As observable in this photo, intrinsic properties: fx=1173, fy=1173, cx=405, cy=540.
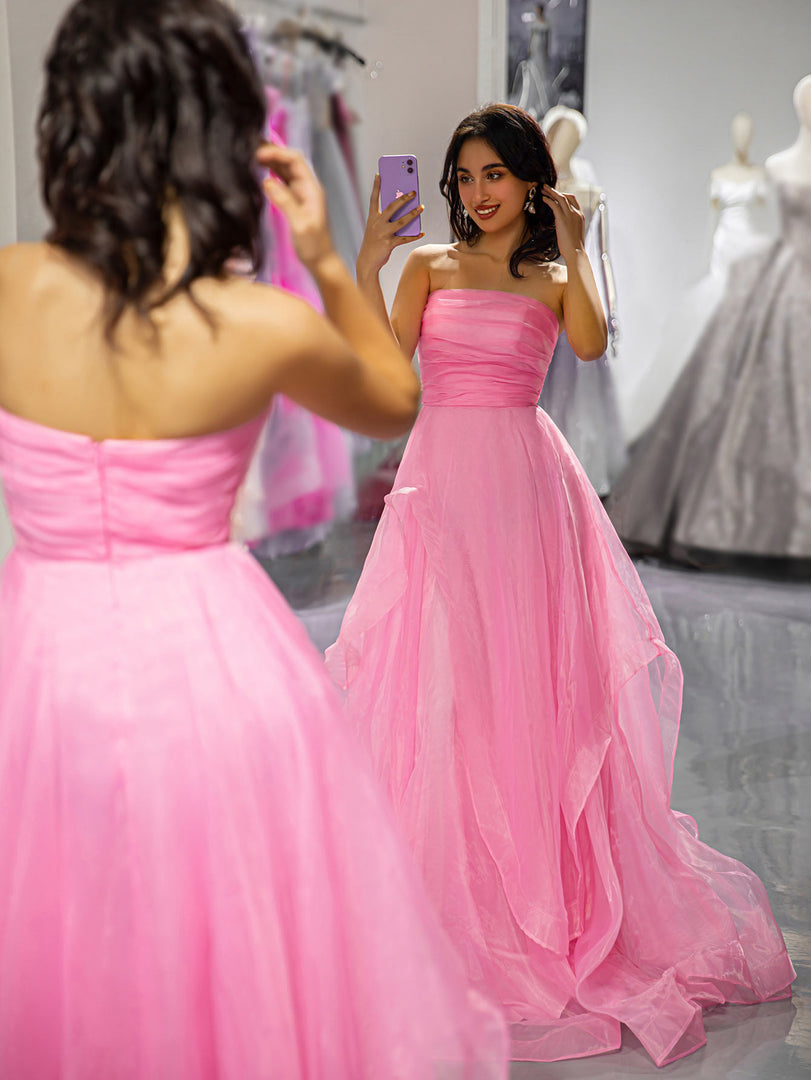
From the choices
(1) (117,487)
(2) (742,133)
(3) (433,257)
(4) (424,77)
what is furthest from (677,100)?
(1) (117,487)

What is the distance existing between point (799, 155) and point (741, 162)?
293mm

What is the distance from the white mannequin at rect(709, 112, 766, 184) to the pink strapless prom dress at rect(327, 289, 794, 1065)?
4.02 metres

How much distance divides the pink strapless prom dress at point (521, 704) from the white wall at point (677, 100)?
406 centimetres

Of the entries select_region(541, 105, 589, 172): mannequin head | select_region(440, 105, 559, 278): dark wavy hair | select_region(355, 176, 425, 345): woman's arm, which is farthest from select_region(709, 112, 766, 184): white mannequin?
select_region(355, 176, 425, 345): woman's arm

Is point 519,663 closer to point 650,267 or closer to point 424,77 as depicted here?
point 424,77

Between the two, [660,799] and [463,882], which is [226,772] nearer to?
[463,882]

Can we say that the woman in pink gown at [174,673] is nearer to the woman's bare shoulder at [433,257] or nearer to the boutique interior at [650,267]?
the woman's bare shoulder at [433,257]

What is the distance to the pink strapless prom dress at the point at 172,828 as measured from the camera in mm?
1158

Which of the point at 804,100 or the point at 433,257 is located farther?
the point at 804,100

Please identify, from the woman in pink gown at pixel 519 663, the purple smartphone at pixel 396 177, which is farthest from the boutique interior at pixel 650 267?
the purple smartphone at pixel 396 177

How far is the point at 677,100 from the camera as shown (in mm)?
6145

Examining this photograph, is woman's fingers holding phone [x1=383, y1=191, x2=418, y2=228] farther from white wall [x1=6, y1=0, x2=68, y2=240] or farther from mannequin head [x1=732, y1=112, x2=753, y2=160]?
mannequin head [x1=732, y1=112, x2=753, y2=160]

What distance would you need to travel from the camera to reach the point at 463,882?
7.59 ft

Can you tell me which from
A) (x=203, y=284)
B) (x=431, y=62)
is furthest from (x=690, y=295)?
(x=203, y=284)
